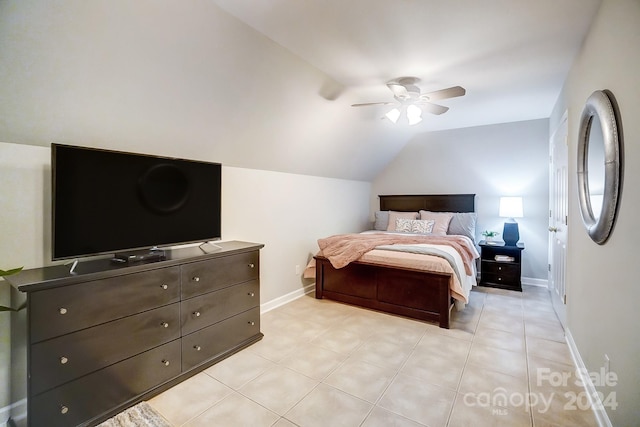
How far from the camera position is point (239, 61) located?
2303 millimetres

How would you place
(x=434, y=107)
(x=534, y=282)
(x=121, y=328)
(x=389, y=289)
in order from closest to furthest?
(x=121, y=328) < (x=434, y=107) < (x=389, y=289) < (x=534, y=282)

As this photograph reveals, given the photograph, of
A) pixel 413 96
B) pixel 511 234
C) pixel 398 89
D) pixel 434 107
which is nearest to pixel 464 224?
pixel 511 234

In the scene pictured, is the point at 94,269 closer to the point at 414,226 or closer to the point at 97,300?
the point at 97,300

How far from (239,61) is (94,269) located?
1776mm

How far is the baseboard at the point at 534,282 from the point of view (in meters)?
4.42

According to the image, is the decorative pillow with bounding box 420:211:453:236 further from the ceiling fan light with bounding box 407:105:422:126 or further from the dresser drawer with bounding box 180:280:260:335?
the dresser drawer with bounding box 180:280:260:335

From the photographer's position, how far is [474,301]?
3842mm

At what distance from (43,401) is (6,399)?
0.55m

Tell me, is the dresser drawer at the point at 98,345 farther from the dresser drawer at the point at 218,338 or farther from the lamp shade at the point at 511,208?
the lamp shade at the point at 511,208

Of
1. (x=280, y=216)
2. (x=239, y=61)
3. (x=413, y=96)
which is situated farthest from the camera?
(x=280, y=216)

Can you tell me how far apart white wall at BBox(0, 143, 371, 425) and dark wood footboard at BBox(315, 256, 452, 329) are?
18.6 inches

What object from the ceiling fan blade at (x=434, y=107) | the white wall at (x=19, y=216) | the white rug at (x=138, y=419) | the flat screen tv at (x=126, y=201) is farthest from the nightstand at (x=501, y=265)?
the white wall at (x=19, y=216)

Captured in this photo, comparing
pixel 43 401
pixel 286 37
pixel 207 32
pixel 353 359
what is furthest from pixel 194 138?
pixel 353 359

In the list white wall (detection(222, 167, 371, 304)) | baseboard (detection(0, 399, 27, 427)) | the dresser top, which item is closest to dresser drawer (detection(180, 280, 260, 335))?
the dresser top
